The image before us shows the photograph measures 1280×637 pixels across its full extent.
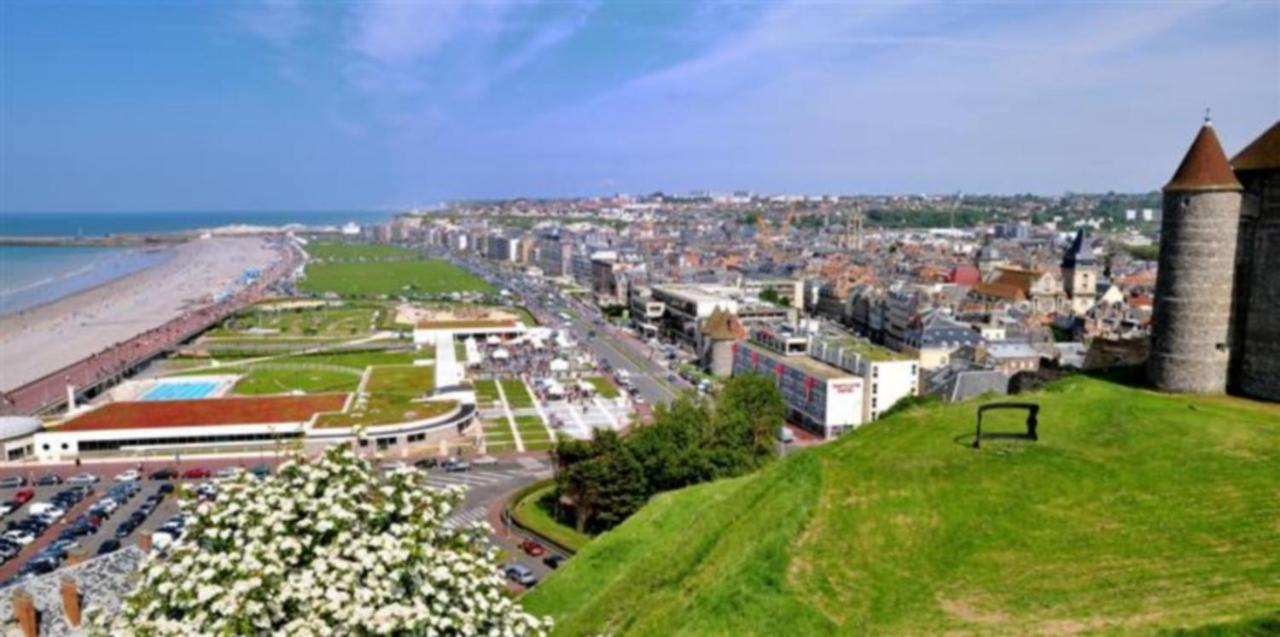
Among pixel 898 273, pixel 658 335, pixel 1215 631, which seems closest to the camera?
pixel 1215 631

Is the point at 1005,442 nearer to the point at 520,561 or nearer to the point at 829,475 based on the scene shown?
the point at 829,475

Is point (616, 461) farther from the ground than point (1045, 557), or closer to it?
closer to it

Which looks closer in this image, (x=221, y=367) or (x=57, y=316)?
(x=221, y=367)

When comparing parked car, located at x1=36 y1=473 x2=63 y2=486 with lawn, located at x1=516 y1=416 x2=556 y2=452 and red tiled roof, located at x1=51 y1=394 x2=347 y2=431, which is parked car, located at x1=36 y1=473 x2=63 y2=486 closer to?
red tiled roof, located at x1=51 y1=394 x2=347 y2=431

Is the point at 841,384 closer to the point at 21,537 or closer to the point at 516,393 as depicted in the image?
the point at 516,393

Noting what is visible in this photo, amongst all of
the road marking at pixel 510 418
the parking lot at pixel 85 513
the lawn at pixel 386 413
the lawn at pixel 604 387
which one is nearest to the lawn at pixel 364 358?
the road marking at pixel 510 418

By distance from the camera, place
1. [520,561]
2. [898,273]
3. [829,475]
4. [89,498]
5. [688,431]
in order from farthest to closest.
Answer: [898,273], [89,498], [688,431], [520,561], [829,475]

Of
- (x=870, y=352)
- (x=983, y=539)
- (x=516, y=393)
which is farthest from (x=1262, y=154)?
(x=516, y=393)

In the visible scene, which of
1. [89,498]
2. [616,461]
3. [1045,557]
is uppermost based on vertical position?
[1045,557]

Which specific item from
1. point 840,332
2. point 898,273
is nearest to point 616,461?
point 840,332
